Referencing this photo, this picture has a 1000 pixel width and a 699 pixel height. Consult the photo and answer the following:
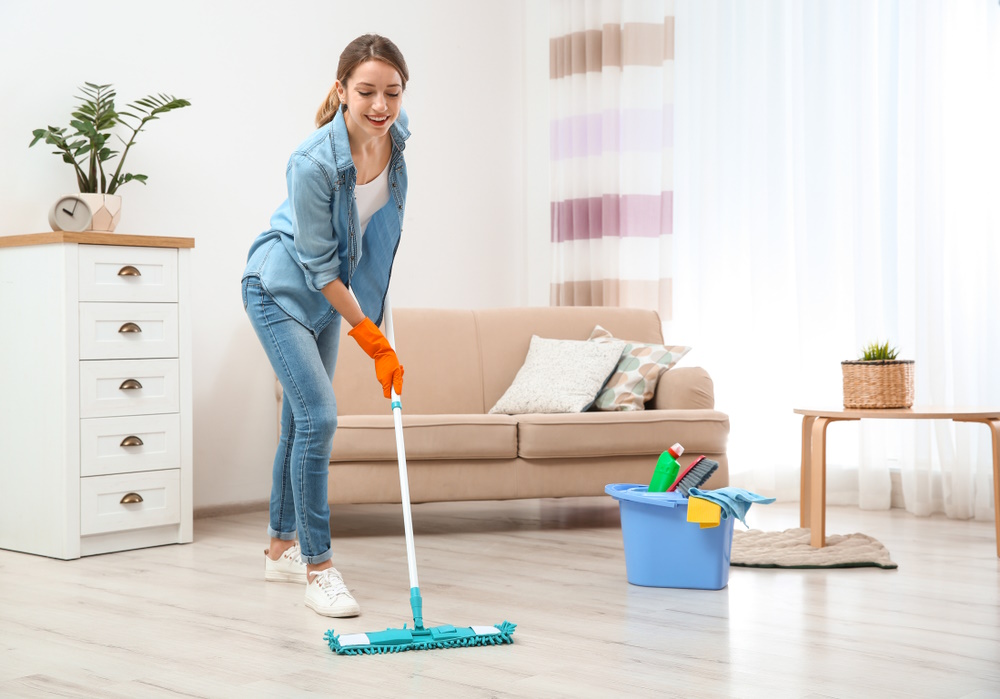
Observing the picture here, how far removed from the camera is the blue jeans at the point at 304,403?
2.27 m

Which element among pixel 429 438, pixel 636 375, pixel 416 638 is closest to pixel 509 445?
pixel 429 438

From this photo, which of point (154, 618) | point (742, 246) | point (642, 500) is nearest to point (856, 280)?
point (742, 246)

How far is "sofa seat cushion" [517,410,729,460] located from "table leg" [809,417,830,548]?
17.5 inches

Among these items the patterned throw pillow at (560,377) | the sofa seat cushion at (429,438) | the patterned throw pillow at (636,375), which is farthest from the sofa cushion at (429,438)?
the patterned throw pillow at (636,375)

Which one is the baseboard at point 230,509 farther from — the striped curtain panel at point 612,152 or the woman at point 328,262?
the striped curtain panel at point 612,152

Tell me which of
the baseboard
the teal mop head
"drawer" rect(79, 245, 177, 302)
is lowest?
the baseboard

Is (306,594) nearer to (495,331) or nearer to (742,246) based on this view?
(495,331)

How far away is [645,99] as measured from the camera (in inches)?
174

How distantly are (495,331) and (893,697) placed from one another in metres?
2.43

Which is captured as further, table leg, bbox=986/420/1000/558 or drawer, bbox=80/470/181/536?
drawer, bbox=80/470/181/536

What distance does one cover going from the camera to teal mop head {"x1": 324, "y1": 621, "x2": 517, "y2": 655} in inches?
76.7

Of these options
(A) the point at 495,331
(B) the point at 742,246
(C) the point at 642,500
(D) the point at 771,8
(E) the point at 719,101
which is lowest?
(C) the point at 642,500

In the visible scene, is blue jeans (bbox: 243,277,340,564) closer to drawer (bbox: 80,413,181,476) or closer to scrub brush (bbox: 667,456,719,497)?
scrub brush (bbox: 667,456,719,497)

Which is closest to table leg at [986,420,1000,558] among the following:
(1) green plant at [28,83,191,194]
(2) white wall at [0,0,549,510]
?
(2) white wall at [0,0,549,510]
